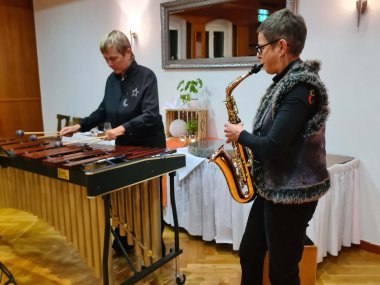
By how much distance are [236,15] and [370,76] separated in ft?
3.83

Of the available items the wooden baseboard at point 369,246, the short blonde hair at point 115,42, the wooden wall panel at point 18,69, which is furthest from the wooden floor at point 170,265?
the wooden wall panel at point 18,69

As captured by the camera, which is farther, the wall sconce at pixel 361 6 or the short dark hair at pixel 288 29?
the wall sconce at pixel 361 6

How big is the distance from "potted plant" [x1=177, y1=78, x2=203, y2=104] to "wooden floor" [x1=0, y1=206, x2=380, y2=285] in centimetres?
118

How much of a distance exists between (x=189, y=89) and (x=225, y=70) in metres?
0.42

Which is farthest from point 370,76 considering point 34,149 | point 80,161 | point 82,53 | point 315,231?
point 82,53

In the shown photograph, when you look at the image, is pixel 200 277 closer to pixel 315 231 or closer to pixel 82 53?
pixel 315 231

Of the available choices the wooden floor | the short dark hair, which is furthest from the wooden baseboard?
the short dark hair

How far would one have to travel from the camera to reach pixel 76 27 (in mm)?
4281

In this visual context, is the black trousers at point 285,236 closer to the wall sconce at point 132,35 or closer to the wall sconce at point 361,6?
the wall sconce at point 361,6

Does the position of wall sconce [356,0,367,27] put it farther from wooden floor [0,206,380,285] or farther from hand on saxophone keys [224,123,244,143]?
wooden floor [0,206,380,285]

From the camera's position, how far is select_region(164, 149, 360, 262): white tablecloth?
7.25 ft

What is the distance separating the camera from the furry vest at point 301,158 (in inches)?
Answer: 45.4

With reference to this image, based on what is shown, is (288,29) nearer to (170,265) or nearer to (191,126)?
(170,265)

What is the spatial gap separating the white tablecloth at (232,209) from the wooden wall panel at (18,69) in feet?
11.8
